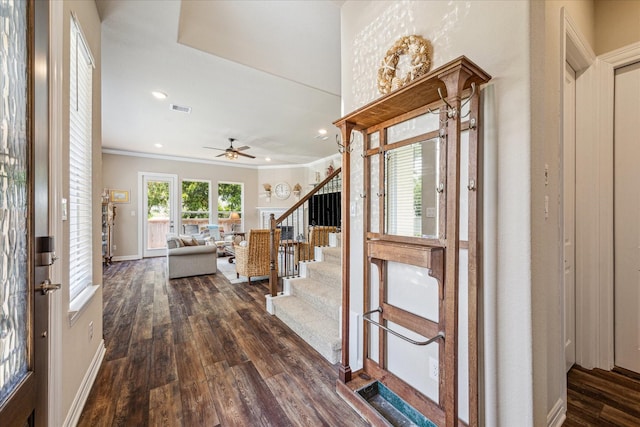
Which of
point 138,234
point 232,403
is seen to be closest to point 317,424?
point 232,403

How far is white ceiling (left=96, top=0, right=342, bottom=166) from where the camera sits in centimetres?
237

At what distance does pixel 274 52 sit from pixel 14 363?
10.6ft

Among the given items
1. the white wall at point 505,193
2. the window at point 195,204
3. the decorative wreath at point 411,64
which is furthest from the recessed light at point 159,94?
the window at point 195,204

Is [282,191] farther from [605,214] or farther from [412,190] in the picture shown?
[605,214]

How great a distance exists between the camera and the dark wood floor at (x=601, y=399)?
1.54 m

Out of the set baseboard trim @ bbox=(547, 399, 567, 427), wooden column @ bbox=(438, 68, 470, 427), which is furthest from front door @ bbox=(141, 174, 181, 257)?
baseboard trim @ bbox=(547, 399, 567, 427)

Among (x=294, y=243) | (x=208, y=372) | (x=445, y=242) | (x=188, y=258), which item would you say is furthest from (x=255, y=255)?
(x=445, y=242)

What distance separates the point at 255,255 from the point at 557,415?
3781mm

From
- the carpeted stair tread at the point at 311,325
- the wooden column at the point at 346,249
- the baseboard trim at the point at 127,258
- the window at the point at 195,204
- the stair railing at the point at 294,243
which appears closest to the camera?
the wooden column at the point at 346,249

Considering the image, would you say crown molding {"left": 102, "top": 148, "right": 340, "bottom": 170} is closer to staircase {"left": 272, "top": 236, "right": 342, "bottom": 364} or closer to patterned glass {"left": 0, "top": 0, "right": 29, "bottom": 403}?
staircase {"left": 272, "top": 236, "right": 342, "bottom": 364}

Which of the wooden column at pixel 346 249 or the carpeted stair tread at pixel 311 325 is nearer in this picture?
the wooden column at pixel 346 249

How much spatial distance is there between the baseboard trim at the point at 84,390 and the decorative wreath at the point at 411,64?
104 inches

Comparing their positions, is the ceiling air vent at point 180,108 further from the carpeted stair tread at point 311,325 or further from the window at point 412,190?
the window at point 412,190

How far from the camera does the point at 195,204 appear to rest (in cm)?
765
